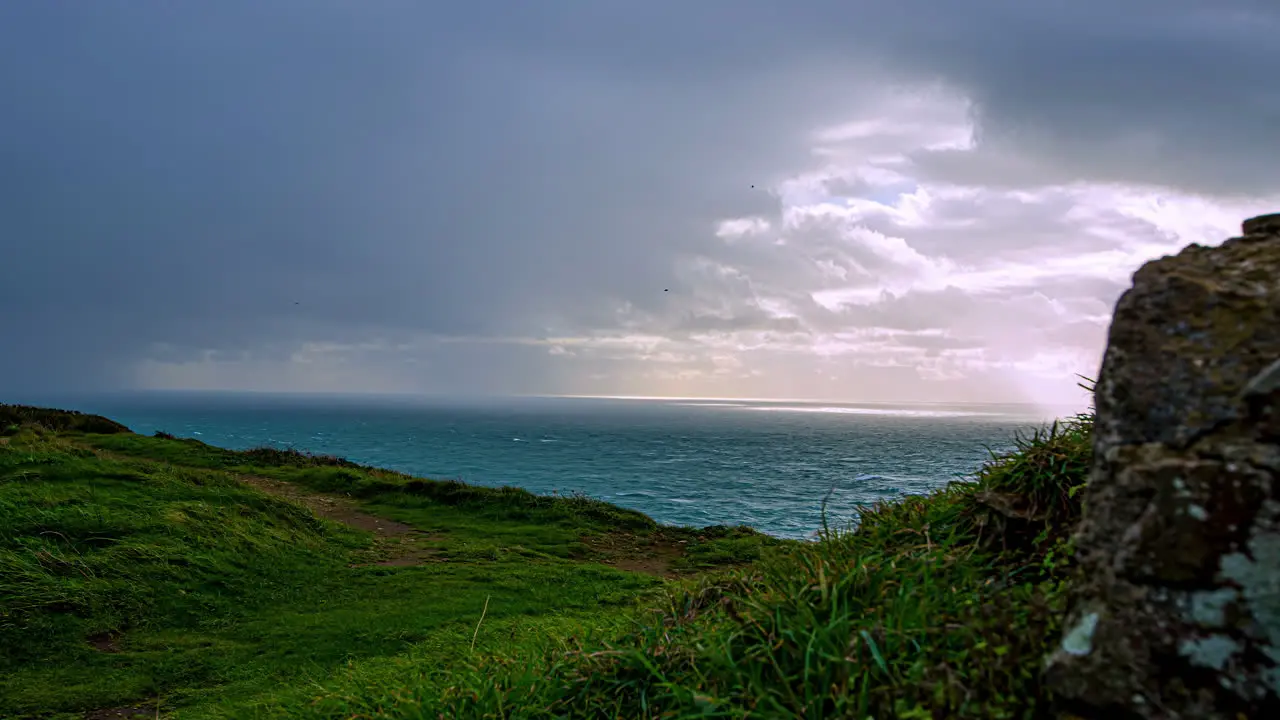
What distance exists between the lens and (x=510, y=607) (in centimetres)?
1315

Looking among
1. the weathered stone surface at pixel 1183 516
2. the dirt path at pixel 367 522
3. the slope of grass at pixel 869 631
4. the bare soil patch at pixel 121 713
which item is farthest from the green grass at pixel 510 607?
the dirt path at pixel 367 522

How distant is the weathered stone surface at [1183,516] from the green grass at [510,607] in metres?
0.44

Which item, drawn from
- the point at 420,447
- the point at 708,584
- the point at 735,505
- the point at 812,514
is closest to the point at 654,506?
the point at 735,505

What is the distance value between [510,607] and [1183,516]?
39.2 ft

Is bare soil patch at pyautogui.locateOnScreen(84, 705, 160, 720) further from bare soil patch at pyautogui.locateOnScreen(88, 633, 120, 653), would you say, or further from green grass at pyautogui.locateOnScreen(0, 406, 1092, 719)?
bare soil patch at pyautogui.locateOnScreen(88, 633, 120, 653)

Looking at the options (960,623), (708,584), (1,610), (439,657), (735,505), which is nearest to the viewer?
(960,623)

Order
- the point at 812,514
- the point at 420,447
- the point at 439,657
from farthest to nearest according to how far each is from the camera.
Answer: the point at 420,447 → the point at 812,514 → the point at 439,657

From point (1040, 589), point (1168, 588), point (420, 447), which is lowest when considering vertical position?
point (420, 447)

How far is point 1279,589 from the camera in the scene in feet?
8.76

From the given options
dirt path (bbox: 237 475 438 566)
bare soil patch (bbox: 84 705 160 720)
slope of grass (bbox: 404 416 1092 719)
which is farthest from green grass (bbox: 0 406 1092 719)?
dirt path (bbox: 237 475 438 566)

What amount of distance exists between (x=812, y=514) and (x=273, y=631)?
140ft

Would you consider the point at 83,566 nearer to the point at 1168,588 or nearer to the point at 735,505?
the point at 1168,588

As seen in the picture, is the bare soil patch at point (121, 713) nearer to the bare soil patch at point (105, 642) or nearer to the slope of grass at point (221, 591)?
the slope of grass at point (221, 591)

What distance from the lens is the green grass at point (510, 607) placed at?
3.67 m
